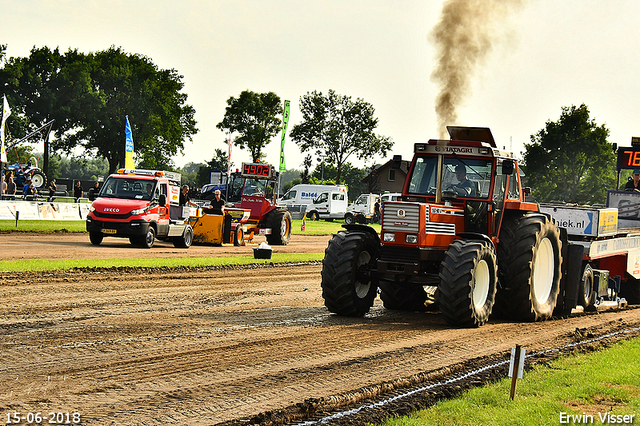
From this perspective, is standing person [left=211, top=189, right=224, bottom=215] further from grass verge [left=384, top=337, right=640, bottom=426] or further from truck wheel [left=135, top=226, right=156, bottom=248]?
grass verge [left=384, top=337, right=640, bottom=426]

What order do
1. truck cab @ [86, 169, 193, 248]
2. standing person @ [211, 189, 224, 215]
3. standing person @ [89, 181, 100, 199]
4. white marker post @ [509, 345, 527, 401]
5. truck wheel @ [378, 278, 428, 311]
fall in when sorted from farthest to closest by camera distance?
1. standing person @ [211, 189, 224, 215]
2. standing person @ [89, 181, 100, 199]
3. truck cab @ [86, 169, 193, 248]
4. truck wheel @ [378, 278, 428, 311]
5. white marker post @ [509, 345, 527, 401]

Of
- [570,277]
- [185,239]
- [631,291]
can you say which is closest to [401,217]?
[570,277]

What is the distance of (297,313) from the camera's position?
11.2 m

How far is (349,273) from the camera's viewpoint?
1057 cm

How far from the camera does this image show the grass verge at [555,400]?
19.3 ft

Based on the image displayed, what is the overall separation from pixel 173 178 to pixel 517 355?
1957cm

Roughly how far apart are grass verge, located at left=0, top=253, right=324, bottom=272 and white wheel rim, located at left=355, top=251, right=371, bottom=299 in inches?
286

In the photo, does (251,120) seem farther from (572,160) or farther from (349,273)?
(349,273)

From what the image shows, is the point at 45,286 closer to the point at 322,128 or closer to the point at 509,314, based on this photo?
the point at 509,314

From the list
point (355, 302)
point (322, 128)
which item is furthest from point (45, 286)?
point (322, 128)

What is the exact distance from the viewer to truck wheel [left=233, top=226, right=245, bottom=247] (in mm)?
24703

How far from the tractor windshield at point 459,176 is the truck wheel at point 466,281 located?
1174mm

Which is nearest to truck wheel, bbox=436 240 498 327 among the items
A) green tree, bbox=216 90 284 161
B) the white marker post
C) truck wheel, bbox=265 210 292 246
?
the white marker post

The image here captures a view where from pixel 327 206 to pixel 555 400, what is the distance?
1752 inches
